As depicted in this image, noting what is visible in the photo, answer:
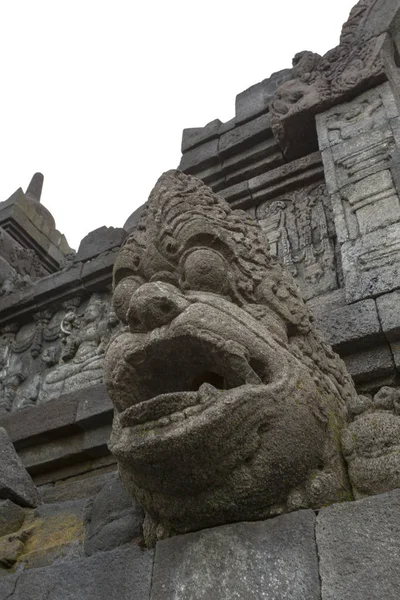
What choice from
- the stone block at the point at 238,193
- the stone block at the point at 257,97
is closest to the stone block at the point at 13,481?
the stone block at the point at 238,193

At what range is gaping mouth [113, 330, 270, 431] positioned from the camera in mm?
2225

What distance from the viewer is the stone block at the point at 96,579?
2.26 m

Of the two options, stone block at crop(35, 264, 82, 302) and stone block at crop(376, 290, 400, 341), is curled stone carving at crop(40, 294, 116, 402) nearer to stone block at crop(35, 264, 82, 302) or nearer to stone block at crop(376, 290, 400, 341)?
stone block at crop(35, 264, 82, 302)

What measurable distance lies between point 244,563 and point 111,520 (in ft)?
3.07

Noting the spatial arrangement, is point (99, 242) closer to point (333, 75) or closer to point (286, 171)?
point (286, 171)

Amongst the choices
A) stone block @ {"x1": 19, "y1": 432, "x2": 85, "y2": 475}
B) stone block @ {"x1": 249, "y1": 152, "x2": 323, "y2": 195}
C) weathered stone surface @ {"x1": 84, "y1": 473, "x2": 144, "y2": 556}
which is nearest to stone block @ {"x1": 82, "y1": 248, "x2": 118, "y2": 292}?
stone block @ {"x1": 249, "y1": 152, "x2": 323, "y2": 195}

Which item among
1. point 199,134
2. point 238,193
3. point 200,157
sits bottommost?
point 238,193

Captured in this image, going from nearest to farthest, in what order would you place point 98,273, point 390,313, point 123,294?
point 123,294 < point 390,313 < point 98,273

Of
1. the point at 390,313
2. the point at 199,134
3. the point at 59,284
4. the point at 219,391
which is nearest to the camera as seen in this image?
the point at 219,391

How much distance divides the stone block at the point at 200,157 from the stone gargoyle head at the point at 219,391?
3.98 m

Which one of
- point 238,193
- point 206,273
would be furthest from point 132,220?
point 206,273

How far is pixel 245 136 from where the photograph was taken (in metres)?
6.79

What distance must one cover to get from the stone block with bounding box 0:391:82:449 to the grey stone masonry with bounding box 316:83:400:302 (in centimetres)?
255

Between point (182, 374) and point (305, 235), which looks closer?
point (182, 374)
